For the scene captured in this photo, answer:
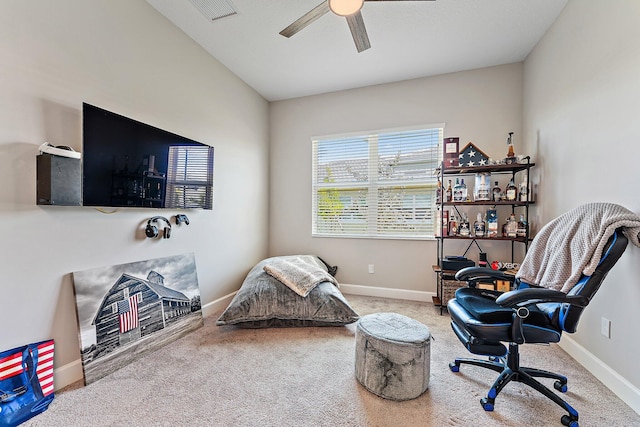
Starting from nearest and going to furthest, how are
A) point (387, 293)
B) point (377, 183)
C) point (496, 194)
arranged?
point (496, 194) → point (387, 293) → point (377, 183)

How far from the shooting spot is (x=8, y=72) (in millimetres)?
1486

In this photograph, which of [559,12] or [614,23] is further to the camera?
[559,12]

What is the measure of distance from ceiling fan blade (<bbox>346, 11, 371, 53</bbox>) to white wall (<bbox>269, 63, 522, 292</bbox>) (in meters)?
1.58

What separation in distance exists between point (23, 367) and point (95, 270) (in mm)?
610

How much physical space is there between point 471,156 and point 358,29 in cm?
192

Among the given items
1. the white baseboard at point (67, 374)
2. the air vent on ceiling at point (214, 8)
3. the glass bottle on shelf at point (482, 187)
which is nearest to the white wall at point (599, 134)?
the glass bottle on shelf at point (482, 187)

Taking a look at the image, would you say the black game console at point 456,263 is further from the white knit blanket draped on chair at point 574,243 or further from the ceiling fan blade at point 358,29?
the ceiling fan blade at point 358,29

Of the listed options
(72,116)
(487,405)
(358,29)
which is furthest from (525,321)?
(72,116)

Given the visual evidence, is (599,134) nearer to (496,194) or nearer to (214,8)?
(496,194)

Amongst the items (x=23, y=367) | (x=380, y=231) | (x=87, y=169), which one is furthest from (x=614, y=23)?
(x=23, y=367)

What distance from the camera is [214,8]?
2.23 meters

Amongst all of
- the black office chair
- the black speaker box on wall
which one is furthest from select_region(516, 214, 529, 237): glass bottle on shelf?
the black speaker box on wall

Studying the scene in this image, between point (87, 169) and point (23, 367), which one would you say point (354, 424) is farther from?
point (87, 169)

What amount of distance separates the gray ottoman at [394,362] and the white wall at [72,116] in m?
1.96
